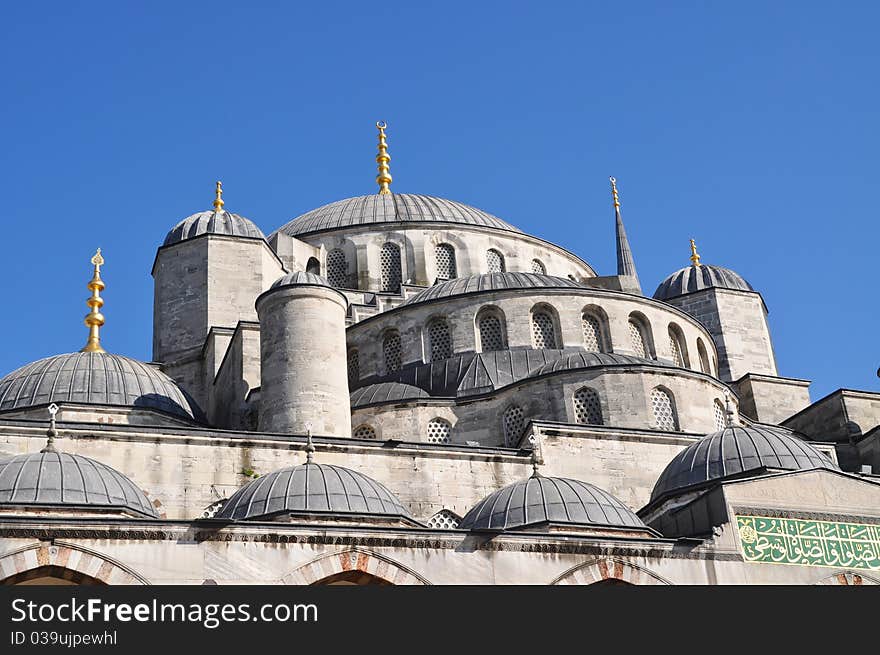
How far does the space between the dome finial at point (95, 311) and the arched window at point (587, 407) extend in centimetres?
903

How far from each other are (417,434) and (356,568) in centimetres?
702

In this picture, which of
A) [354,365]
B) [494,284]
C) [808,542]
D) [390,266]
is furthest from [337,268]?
[808,542]

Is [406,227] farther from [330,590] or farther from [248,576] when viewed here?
[330,590]

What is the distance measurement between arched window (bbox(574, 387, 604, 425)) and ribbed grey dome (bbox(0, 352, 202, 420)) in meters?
6.89

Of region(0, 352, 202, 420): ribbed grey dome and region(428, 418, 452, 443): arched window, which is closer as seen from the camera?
region(0, 352, 202, 420): ribbed grey dome

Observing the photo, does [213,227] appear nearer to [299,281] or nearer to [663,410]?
[299,281]

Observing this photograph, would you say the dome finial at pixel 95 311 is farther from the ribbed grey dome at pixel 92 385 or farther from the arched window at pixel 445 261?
the arched window at pixel 445 261

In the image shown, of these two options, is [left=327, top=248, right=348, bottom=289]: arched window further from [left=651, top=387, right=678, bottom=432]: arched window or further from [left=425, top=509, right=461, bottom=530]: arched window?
[left=425, top=509, right=461, bottom=530]: arched window

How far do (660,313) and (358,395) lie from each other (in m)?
6.61

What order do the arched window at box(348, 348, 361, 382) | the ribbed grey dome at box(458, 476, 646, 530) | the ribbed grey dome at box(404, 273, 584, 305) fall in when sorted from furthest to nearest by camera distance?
the arched window at box(348, 348, 361, 382), the ribbed grey dome at box(404, 273, 584, 305), the ribbed grey dome at box(458, 476, 646, 530)

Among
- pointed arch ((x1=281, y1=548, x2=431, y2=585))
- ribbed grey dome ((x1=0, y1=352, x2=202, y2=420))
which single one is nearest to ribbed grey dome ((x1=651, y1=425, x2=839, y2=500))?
pointed arch ((x1=281, y1=548, x2=431, y2=585))

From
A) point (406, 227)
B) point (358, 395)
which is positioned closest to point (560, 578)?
point (358, 395)

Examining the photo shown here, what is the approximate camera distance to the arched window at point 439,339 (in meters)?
25.7

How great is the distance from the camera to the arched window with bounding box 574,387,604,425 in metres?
22.8
